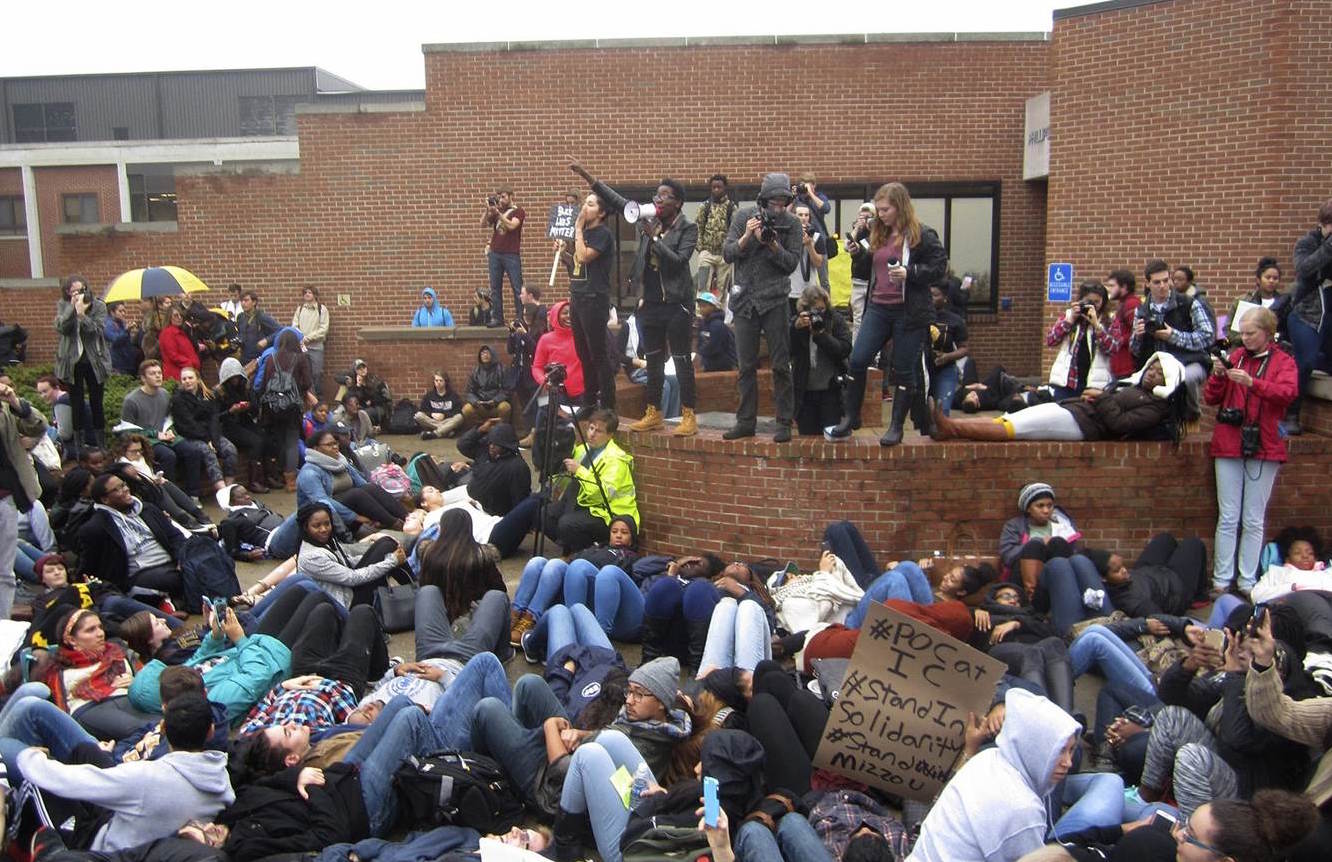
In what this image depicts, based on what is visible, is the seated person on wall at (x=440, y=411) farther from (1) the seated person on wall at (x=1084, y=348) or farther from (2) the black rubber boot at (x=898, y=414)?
(1) the seated person on wall at (x=1084, y=348)

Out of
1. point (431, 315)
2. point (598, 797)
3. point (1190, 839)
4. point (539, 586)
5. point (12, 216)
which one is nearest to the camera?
point (1190, 839)

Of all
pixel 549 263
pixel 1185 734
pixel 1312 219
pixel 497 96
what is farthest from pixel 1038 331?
pixel 1185 734

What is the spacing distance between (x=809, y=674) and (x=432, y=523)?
3533 mm

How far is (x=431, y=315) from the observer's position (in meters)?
17.9

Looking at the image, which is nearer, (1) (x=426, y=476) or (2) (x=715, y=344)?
(1) (x=426, y=476)

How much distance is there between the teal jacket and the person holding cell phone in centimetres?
417

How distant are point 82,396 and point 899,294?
8540 millimetres

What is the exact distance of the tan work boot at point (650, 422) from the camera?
975cm

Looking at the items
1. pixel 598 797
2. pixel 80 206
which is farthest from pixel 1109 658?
pixel 80 206

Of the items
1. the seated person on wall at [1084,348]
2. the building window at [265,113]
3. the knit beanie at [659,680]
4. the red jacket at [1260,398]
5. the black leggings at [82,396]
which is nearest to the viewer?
the knit beanie at [659,680]

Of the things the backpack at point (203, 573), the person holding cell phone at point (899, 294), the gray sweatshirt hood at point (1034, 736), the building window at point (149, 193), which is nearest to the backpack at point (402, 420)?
the backpack at point (203, 573)

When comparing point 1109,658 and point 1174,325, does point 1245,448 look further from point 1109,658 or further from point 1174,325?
point 1109,658

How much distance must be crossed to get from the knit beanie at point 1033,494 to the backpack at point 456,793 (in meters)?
4.41

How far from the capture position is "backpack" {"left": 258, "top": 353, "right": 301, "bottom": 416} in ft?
41.1
